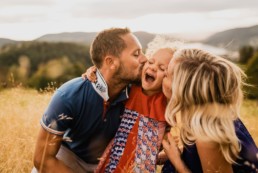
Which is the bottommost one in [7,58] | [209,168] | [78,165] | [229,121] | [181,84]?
[7,58]

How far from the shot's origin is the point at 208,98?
312cm

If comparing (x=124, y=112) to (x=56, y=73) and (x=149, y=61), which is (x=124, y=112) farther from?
(x=56, y=73)

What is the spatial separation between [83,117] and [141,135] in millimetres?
502

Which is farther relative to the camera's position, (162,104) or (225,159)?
(162,104)

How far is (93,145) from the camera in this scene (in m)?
3.89

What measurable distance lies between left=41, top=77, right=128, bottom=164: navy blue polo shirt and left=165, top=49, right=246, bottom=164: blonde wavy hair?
2.31 ft

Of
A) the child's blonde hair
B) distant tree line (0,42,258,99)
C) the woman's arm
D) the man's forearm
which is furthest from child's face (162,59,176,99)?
distant tree line (0,42,258,99)

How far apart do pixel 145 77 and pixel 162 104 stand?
0.27 m

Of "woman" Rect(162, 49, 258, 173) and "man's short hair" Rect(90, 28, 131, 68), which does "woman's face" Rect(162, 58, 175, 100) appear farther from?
"man's short hair" Rect(90, 28, 131, 68)

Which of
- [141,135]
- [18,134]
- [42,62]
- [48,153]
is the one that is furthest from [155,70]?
[42,62]

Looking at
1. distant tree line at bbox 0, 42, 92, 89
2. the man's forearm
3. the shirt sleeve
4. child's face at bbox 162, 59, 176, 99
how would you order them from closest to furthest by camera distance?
child's face at bbox 162, 59, 176, 99
the shirt sleeve
the man's forearm
distant tree line at bbox 0, 42, 92, 89

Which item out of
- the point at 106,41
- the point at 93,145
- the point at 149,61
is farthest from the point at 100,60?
the point at 93,145

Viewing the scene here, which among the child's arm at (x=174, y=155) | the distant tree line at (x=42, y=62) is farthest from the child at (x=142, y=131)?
the distant tree line at (x=42, y=62)

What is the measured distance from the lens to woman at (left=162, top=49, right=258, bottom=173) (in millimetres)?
3053
